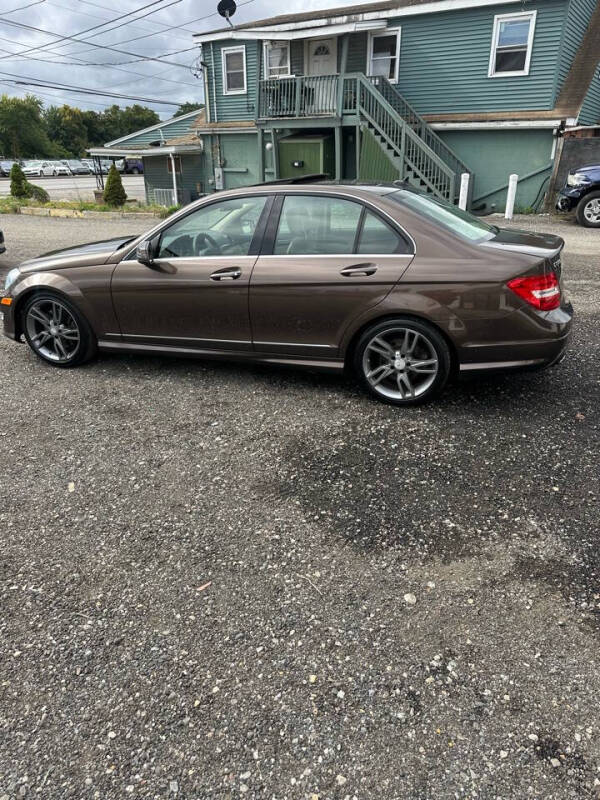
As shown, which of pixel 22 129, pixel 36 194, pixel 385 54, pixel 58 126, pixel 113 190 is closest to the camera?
pixel 385 54

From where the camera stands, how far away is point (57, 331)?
16.9ft

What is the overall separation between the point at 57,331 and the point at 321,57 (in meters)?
17.1

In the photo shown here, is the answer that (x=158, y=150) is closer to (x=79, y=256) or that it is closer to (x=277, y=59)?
(x=277, y=59)

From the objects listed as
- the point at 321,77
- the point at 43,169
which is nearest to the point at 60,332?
the point at 321,77

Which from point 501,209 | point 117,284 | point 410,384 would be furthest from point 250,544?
point 501,209

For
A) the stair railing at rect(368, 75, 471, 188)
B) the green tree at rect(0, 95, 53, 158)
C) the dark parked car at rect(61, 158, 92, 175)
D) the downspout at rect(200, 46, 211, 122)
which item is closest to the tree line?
the green tree at rect(0, 95, 53, 158)

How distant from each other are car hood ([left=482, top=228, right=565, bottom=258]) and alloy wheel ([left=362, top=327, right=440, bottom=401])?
0.82 m

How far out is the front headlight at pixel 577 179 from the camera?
12.1m

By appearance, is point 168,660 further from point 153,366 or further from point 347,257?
point 153,366

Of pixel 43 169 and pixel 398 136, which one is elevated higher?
pixel 43 169

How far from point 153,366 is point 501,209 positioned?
1416 cm

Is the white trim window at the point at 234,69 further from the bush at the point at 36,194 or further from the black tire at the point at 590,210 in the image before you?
the black tire at the point at 590,210

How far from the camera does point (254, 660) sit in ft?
7.43

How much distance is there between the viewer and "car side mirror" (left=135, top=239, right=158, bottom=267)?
15.0 feet
